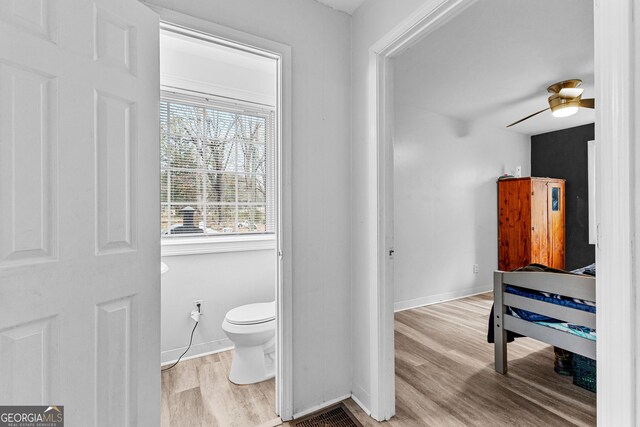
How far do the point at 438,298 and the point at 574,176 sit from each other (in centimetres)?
286

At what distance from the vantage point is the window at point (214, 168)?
2441 mm

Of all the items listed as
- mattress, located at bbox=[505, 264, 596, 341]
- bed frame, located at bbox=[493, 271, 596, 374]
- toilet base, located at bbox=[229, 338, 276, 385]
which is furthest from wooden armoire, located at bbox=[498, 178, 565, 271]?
toilet base, located at bbox=[229, 338, 276, 385]

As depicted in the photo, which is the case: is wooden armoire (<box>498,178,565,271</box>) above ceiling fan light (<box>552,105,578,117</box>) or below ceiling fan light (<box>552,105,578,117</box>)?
below

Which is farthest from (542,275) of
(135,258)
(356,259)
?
(135,258)

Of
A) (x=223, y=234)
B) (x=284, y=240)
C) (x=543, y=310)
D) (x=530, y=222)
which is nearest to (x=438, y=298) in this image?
(x=530, y=222)

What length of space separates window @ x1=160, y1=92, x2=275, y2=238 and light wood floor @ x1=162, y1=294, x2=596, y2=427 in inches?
44.1

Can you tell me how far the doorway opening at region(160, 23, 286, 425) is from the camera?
6.83 ft

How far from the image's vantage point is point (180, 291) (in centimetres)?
236

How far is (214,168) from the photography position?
2604 mm

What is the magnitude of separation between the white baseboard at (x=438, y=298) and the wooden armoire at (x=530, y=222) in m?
0.52

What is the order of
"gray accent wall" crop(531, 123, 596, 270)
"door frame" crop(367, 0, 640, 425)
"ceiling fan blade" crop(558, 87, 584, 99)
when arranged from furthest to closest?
1. "gray accent wall" crop(531, 123, 596, 270)
2. "ceiling fan blade" crop(558, 87, 584, 99)
3. "door frame" crop(367, 0, 640, 425)

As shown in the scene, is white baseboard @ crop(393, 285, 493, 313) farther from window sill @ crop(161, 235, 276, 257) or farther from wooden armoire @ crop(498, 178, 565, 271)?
window sill @ crop(161, 235, 276, 257)

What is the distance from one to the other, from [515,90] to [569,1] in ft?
4.87

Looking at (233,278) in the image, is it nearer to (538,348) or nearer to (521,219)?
(538,348)
